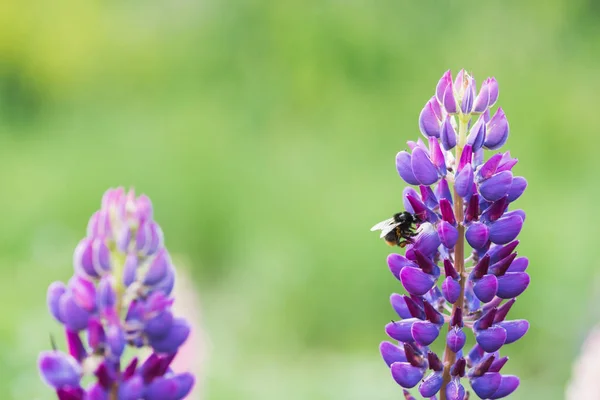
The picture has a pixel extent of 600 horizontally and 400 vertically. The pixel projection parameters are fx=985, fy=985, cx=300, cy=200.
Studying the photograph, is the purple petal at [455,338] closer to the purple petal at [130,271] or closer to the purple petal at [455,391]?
the purple petal at [455,391]

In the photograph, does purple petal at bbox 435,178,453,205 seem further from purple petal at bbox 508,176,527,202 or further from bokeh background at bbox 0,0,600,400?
bokeh background at bbox 0,0,600,400

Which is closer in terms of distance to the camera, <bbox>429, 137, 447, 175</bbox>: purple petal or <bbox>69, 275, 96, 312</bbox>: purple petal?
<bbox>69, 275, 96, 312</bbox>: purple petal

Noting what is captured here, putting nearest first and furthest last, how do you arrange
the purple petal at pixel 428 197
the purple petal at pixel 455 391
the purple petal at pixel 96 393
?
1. the purple petal at pixel 96 393
2. the purple petal at pixel 455 391
3. the purple petal at pixel 428 197

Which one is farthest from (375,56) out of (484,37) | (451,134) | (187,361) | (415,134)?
(451,134)

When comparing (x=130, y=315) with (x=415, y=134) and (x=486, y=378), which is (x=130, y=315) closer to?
(x=486, y=378)

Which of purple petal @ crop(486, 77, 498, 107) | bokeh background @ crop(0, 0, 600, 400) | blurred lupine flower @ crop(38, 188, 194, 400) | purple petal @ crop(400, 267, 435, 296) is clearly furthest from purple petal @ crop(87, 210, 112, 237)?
bokeh background @ crop(0, 0, 600, 400)

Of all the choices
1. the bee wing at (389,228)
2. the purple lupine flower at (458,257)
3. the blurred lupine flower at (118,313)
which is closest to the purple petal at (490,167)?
the purple lupine flower at (458,257)
